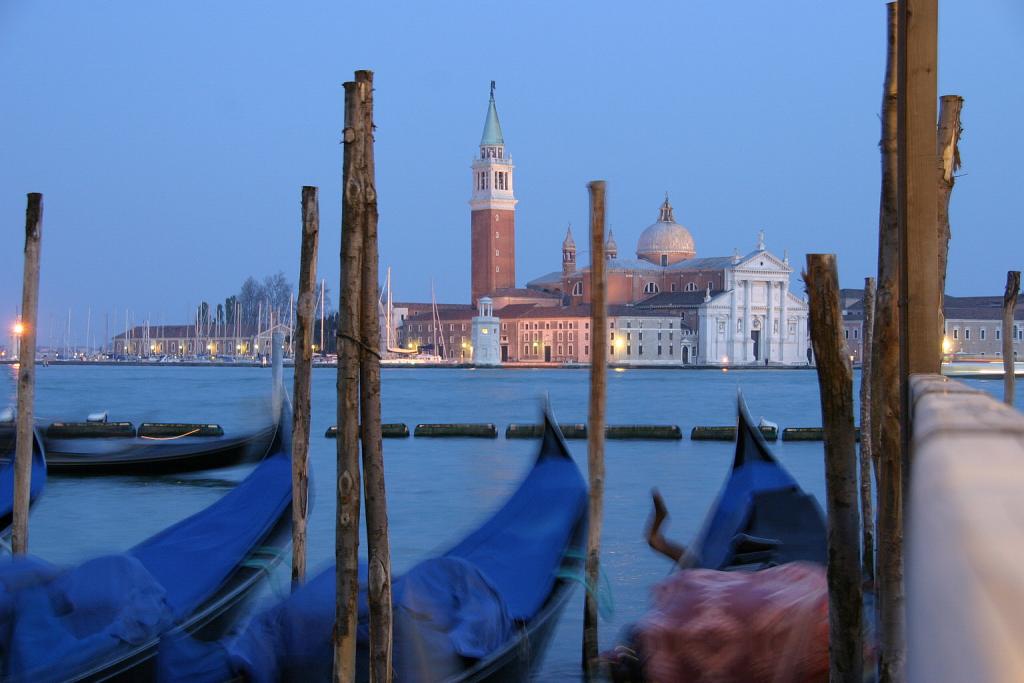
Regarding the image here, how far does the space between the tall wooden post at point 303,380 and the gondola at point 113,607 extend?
288 millimetres

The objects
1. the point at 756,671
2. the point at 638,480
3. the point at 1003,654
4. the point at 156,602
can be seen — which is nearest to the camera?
the point at 1003,654

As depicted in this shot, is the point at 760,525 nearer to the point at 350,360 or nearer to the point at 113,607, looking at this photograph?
the point at 350,360

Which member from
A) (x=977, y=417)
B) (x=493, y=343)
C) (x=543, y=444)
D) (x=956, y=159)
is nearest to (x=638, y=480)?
(x=543, y=444)

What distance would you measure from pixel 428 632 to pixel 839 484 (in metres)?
0.93

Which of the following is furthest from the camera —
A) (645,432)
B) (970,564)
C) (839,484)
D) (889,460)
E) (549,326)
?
(549,326)

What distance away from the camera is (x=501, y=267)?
4481 centimetres

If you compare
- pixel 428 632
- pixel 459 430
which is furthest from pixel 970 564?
pixel 459 430

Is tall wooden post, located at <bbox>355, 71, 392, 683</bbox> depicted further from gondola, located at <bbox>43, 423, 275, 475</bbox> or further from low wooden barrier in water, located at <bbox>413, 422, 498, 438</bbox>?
low wooden barrier in water, located at <bbox>413, 422, 498, 438</bbox>

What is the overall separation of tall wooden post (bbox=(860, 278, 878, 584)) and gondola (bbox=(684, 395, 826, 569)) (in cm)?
36

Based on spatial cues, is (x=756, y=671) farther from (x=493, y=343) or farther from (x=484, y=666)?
(x=493, y=343)

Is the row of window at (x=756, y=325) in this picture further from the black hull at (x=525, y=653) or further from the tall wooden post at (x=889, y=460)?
the tall wooden post at (x=889, y=460)

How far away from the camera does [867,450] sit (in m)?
4.33

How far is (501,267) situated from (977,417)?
145 ft

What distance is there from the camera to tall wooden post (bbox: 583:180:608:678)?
340 cm
